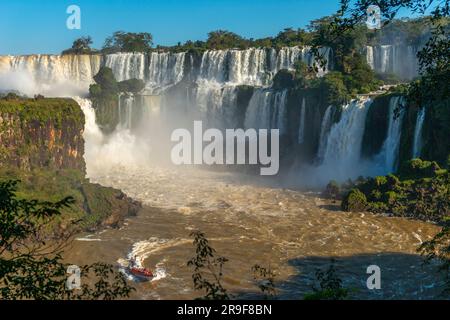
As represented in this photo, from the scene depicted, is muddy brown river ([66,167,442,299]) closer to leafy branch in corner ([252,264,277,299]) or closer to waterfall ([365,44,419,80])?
leafy branch in corner ([252,264,277,299])

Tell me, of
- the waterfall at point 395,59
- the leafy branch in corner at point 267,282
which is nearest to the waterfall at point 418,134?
the leafy branch in corner at point 267,282

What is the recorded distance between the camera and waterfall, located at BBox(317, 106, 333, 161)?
36.6 metres

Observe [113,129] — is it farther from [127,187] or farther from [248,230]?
[248,230]

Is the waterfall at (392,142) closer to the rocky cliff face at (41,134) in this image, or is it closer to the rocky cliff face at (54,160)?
the rocky cliff face at (54,160)

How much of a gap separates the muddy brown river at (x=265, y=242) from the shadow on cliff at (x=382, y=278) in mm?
34

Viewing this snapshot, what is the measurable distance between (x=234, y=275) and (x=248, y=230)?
5967mm

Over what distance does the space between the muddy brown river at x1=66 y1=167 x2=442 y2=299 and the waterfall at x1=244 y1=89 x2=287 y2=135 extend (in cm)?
962

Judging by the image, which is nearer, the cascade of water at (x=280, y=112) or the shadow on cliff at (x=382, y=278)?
the shadow on cliff at (x=382, y=278)

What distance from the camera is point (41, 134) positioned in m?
30.9

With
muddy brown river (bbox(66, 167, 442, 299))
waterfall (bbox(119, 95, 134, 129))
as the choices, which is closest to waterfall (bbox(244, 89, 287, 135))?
muddy brown river (bbox(66, 167, 442, 299))

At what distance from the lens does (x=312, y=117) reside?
130 feet

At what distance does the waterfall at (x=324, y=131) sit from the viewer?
3659 cm
